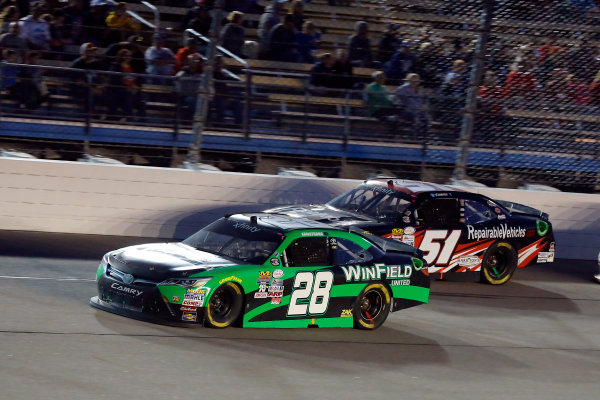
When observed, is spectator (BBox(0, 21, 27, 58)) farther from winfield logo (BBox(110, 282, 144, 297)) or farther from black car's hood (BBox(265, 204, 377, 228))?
winfield logo (BBox(110, 282, 144, 297))

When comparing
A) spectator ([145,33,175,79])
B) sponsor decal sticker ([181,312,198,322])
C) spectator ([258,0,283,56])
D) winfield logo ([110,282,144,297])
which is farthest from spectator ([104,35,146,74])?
sponsor decal sticker ([181,312,198,322])

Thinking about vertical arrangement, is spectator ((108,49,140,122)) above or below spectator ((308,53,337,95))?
below

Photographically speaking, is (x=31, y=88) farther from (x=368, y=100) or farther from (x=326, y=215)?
(x=368, y=100)

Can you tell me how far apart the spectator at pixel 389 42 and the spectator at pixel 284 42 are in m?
1.31

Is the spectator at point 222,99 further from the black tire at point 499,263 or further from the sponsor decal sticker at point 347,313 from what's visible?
the sponsor decal sticker at point 347,313

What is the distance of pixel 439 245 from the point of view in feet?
40.5

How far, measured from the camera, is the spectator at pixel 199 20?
1552 cm

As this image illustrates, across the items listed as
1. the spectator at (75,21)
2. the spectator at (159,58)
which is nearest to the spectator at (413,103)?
the spectator at (159,58)

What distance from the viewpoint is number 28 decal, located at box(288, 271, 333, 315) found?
9203 mm

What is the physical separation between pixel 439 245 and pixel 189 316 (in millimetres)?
4665

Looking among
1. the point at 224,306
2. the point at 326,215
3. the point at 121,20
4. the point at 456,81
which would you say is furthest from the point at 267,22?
the point at 224,306

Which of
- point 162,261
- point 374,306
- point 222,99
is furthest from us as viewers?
point 222,99

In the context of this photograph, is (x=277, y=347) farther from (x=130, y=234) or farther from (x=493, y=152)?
(x=493, y=152)

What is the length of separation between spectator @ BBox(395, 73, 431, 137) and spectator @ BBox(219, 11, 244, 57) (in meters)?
Result: 2.54
